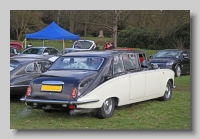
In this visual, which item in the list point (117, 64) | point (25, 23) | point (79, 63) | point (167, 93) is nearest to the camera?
point (79, 63)

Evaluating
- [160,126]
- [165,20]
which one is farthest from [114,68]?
[165,20]

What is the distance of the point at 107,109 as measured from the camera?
347 inches

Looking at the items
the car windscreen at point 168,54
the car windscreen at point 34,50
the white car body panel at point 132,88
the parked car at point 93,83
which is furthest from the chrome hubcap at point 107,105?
the car windscreen at point 168,54

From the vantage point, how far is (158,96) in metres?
10.9

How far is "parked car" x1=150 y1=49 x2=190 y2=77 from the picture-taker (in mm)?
19281

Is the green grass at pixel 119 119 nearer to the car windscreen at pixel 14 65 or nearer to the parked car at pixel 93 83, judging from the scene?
the parked car at pixel 93 83

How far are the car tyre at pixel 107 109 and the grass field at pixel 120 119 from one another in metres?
0.11

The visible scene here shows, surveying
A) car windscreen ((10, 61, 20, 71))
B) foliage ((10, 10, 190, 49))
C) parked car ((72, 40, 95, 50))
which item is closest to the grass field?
car windscreen ((10, 61, 20, 71))

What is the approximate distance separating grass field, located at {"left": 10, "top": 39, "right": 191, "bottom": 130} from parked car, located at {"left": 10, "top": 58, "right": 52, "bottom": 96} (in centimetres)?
46

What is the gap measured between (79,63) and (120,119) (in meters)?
1.64

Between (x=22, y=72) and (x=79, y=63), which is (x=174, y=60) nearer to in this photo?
(x=22, y=72)

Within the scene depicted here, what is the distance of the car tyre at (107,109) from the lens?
8562 mm

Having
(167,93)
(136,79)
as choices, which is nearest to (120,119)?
(136,79)

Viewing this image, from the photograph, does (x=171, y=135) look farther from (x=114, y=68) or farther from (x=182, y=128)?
(x=114, y=68)
